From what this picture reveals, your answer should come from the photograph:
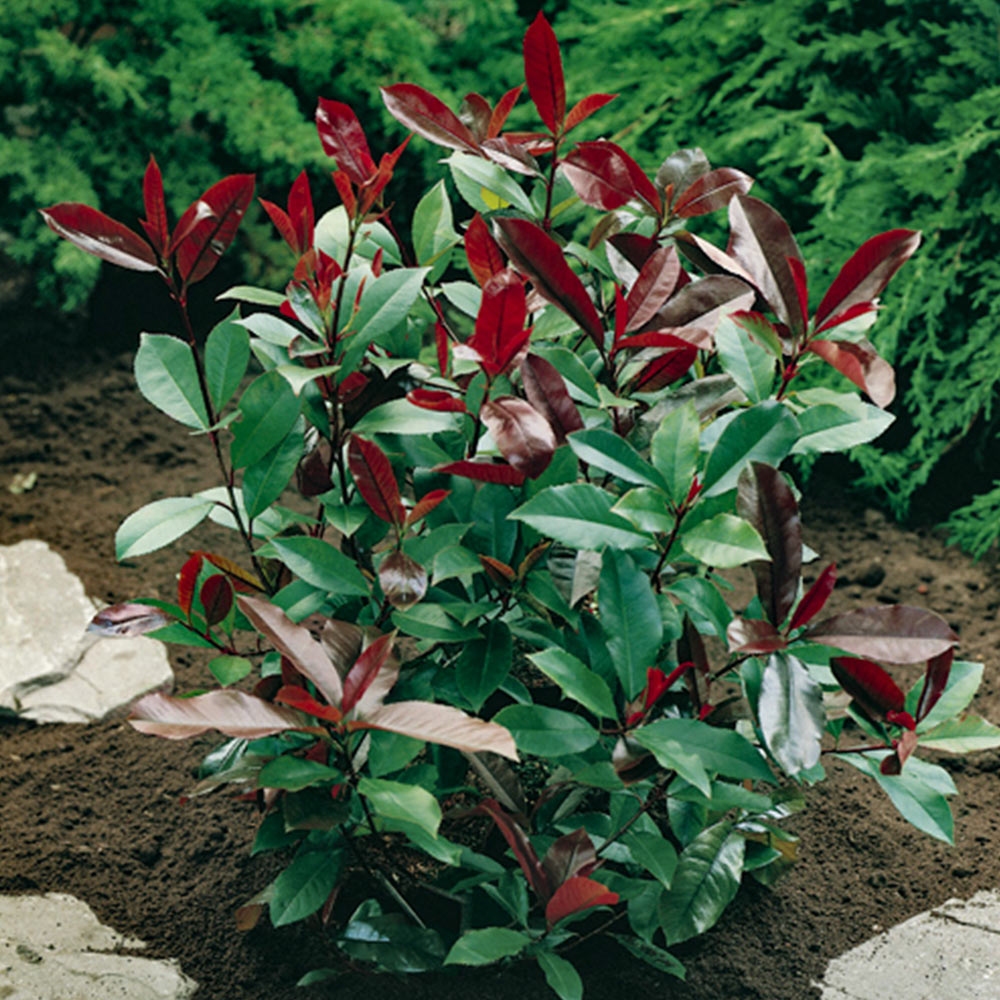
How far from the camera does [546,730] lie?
1283 mm

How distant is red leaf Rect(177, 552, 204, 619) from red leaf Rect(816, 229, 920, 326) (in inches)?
33.7

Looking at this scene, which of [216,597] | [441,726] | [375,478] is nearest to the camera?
[441,726]

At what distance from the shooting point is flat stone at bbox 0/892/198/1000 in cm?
152

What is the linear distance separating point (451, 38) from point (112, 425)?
207 centimetres

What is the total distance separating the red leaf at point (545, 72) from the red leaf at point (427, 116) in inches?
5.0

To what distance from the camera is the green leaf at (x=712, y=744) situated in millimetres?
1236

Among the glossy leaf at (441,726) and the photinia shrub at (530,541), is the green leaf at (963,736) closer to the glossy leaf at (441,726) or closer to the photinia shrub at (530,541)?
the photinia shrub at (530,541)

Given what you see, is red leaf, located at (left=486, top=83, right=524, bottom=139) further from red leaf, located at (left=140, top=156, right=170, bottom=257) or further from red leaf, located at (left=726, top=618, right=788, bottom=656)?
red leaf, located at (left=726, top=618, right=788, bottom=656)

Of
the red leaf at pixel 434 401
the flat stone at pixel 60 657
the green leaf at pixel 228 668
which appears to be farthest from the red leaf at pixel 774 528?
the flat stone at pixel 60 657

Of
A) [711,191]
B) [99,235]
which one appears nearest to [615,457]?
[711,191]

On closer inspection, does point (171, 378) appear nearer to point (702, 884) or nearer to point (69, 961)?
point (69, 961)

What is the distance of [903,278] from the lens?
117 inches

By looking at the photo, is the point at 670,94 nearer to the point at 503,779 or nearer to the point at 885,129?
the point at 885,129

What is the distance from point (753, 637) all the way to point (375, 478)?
19.3 inches
